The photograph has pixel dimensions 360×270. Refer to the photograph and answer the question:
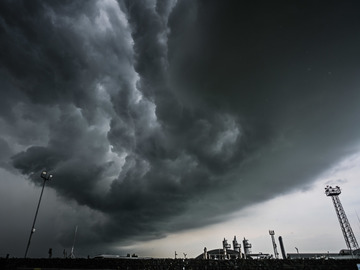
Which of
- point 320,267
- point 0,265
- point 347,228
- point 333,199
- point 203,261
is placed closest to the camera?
point 0,265

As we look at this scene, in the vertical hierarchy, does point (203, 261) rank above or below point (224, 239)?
below

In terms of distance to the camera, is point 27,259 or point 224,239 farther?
point 224,239

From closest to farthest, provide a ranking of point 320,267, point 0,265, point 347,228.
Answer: point 0,265 → point 320,267 → point 347,228

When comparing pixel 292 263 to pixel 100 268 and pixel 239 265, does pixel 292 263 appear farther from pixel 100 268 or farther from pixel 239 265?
pixel 100 268

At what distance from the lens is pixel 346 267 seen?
26406 millimetres

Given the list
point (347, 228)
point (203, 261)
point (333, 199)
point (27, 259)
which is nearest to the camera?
point (203, 261)

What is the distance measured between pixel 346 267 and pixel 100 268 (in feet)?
104

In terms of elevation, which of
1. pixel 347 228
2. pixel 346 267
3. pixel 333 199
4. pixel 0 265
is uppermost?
pixel 333 199

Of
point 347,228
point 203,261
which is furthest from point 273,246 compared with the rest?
point 203,261

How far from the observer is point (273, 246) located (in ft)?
250

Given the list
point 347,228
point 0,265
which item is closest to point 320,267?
point 0,265

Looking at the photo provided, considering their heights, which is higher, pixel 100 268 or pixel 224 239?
pixel 224 239

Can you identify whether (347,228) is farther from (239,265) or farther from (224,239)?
(239,265)

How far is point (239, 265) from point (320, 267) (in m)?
9.70
